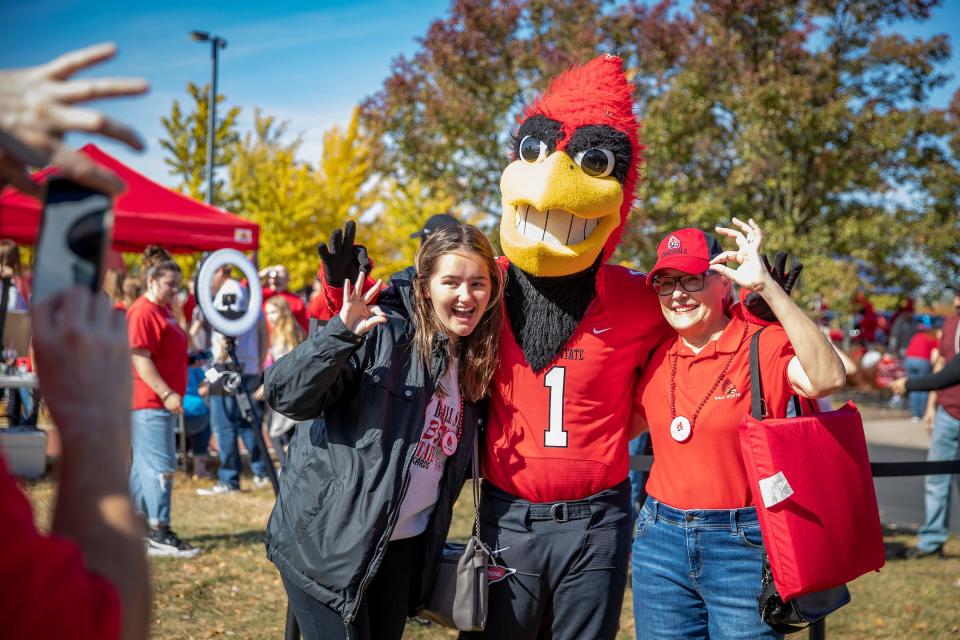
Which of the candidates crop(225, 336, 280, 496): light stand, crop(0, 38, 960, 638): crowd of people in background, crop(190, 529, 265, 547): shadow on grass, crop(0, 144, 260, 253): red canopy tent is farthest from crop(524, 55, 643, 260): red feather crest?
crop(0, 144, 260, 253): red canopy tent

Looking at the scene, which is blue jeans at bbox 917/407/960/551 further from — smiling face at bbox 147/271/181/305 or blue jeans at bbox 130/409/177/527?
smiling face at bbox 147/271/181/305

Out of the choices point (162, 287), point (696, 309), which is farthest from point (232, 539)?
point (696, 309)

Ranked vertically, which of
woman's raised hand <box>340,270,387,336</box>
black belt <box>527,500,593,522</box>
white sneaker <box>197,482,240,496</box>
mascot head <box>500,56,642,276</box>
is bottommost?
white sneaker <box>197,482,240,496</box>

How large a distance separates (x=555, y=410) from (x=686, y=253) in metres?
0.69

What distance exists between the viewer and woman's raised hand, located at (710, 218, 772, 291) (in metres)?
2.57

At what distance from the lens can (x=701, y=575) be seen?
8.47ft

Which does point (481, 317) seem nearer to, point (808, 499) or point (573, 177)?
point (573, 177)

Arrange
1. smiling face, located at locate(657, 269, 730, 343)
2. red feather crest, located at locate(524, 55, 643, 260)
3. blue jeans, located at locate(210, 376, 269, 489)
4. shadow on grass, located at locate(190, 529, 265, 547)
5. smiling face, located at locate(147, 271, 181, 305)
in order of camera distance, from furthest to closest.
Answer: blue jeans, located at locate(210, 376, 269, 489) < shadow on grass, located at locate(190, 529, 265, 547) < smiling face, located at locate(147, 271, 181, 305) < red feather crest, located at locate(524, 55, 643, 260) < smiling face, located at locate(657, 269, 730, 343)

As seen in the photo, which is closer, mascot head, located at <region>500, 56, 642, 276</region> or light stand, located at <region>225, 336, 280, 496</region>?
mascot head, located at <region>500, 56, 642, 276</region>

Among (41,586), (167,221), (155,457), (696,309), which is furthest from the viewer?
(167,221)

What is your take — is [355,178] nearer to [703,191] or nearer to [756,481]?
[703,191]

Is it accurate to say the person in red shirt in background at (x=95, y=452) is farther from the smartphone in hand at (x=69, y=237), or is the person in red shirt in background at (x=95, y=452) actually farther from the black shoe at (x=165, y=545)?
the black shoe at (x=165, y=545)

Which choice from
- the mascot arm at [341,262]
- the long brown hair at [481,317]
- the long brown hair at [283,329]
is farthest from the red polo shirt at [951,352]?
the long brown hair at [283,329]

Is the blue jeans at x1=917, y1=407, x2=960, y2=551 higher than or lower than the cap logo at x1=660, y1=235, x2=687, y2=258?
lower
